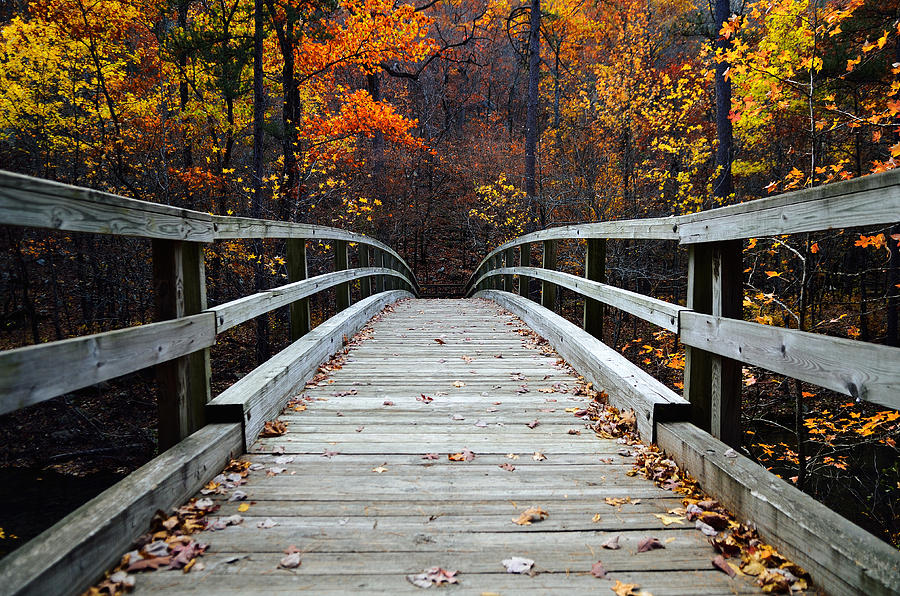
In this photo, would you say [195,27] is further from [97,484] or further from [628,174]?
[628,174]

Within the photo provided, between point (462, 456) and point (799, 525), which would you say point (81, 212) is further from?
point (799, 525)

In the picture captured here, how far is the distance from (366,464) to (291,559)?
0.97 metres

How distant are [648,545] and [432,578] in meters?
0.87

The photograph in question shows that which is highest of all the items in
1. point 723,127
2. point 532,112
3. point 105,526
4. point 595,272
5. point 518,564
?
point 532,112

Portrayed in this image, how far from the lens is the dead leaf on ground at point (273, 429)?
3.34 meters

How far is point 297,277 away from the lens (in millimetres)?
5137

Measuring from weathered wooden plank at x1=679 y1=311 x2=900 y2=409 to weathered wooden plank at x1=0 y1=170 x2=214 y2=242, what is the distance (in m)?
2.58

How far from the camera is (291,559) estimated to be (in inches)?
78.0

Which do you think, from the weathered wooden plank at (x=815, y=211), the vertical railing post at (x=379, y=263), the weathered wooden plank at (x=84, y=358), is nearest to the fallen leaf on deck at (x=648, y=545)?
the weathered wooden plank at (x=815, y=211)

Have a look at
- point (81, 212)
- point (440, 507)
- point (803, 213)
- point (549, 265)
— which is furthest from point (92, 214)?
point (549, 265)

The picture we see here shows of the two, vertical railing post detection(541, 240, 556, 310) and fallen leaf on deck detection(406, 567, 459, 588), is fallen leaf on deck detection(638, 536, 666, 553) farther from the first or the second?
vertical railing post detection(541, 240, 556, 310)

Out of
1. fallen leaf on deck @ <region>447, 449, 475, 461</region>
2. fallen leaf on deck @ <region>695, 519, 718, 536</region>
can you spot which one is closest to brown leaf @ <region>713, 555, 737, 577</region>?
fallen leaf on deck @ <region>695, 519, 718, 536</region>

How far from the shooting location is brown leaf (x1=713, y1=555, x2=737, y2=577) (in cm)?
190

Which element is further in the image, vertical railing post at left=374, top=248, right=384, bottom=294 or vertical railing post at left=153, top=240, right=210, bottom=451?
vertical railing post at left=374, top=248, right=384, bottom=294
